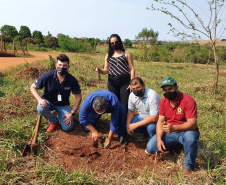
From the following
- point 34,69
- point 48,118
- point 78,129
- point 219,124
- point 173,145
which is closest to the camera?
point 173,145

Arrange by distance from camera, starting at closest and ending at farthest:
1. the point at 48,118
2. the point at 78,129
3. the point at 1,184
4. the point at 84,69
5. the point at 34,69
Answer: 1. the point at 1,184
2. the point at 48,118
3. the point at 78,129
4. the point at 34,69
5. the point at 84,69

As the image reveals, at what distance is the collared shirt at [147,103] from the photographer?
3031 mm

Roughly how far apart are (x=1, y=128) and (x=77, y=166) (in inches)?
58.3

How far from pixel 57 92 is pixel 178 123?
2.11m

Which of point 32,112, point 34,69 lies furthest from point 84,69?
point 32,112

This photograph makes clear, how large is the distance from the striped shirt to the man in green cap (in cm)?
113

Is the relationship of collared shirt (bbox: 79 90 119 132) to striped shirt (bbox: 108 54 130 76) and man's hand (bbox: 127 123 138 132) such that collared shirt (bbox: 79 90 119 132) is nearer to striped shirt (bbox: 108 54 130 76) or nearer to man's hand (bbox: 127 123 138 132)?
man's hand (bbox: 127 123 138 132)

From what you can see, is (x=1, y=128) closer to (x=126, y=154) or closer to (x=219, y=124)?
(x=126, y=154)

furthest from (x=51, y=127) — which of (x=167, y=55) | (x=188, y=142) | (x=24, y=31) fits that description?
(x=24, y=31)

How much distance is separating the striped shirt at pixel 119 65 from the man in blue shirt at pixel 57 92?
0.76 meters

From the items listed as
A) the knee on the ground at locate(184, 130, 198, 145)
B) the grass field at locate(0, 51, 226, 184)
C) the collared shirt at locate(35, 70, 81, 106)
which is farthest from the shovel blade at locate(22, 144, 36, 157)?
the knee on the ground at locate(184, 130, 198, 145)

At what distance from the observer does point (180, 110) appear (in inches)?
103

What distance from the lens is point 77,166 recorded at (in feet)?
8.77

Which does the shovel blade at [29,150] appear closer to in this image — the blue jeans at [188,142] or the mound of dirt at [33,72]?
the blue jeans at [188,142]
